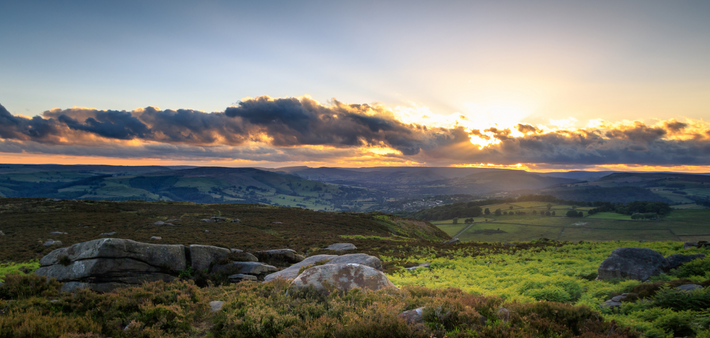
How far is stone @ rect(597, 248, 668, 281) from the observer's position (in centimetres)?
1523

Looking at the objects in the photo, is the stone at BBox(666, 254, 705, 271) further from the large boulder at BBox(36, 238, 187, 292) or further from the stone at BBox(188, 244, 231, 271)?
the large boulder at BBox(36, 238, 187, 292)

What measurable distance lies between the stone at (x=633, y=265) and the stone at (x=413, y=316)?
45.6 feet

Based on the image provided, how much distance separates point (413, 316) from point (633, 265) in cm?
1507

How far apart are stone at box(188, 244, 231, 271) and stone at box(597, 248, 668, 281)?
2339cm

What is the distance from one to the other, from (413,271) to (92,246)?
19954mm

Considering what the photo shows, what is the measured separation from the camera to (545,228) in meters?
111

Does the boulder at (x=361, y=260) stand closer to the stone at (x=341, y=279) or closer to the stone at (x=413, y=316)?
the stone at (x=341, y=279)

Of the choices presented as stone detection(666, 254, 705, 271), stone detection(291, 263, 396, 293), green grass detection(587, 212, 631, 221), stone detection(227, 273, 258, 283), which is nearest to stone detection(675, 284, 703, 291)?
stone detection(666, 254, 705, 271)

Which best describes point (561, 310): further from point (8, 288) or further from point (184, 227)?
point (184, 227)

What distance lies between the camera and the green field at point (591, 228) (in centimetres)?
9206

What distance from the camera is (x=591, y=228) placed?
106938 mm

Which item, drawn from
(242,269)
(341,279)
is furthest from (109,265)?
(341,279)

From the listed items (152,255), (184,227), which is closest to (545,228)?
(184,227)

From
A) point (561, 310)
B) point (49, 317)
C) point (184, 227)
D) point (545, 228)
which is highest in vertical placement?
point (561, 310)
